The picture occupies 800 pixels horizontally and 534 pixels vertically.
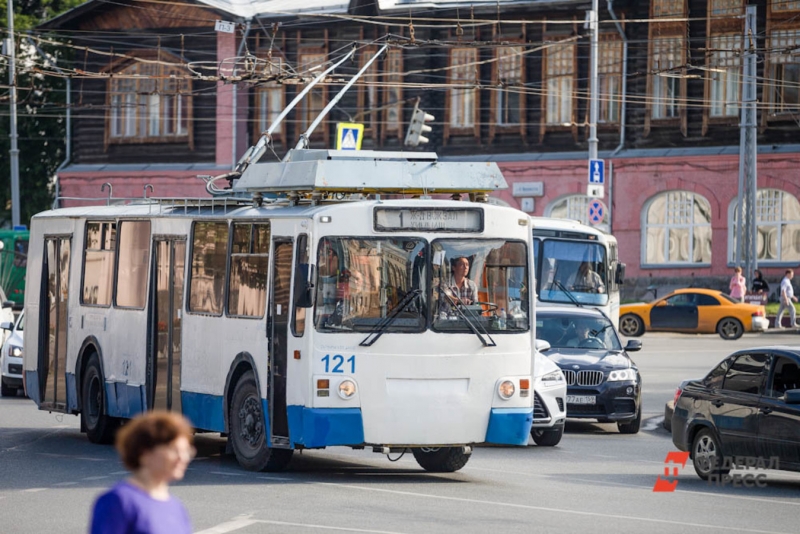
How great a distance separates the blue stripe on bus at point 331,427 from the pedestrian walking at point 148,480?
810cm

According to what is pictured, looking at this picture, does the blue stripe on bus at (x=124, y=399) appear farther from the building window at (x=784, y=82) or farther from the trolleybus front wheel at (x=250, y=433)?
the building window at (x=784, y=82)

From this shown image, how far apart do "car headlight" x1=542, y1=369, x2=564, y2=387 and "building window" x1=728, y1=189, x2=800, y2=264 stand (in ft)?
100

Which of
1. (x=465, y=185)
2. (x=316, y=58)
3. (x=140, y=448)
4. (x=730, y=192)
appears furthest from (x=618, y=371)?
(x=316, y=58)

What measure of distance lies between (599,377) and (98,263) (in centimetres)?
615

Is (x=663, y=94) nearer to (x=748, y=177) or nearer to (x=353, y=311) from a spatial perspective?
(x=748, y=177)

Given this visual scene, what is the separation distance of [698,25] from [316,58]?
42.8 feet

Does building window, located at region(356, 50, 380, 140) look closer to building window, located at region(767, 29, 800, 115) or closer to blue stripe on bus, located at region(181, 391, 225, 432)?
building window, located at region(767, 29, 800, 115)

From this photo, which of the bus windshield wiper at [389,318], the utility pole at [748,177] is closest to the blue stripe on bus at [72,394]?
the bus windshield wiper at [389,318]

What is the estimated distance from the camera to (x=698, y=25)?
48594 mm

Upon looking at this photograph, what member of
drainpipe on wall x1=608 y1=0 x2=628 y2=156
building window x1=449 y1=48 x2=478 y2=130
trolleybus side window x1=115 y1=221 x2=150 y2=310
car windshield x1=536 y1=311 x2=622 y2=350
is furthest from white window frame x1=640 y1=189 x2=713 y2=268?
trolleybus side window x1=115 y1=221 x2=150 y2=310

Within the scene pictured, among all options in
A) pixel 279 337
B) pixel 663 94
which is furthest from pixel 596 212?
pixel 279 337

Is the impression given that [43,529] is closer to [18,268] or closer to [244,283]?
[244,283]

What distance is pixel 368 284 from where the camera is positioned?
13617 mm

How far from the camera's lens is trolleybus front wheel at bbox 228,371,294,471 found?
14.1 m
